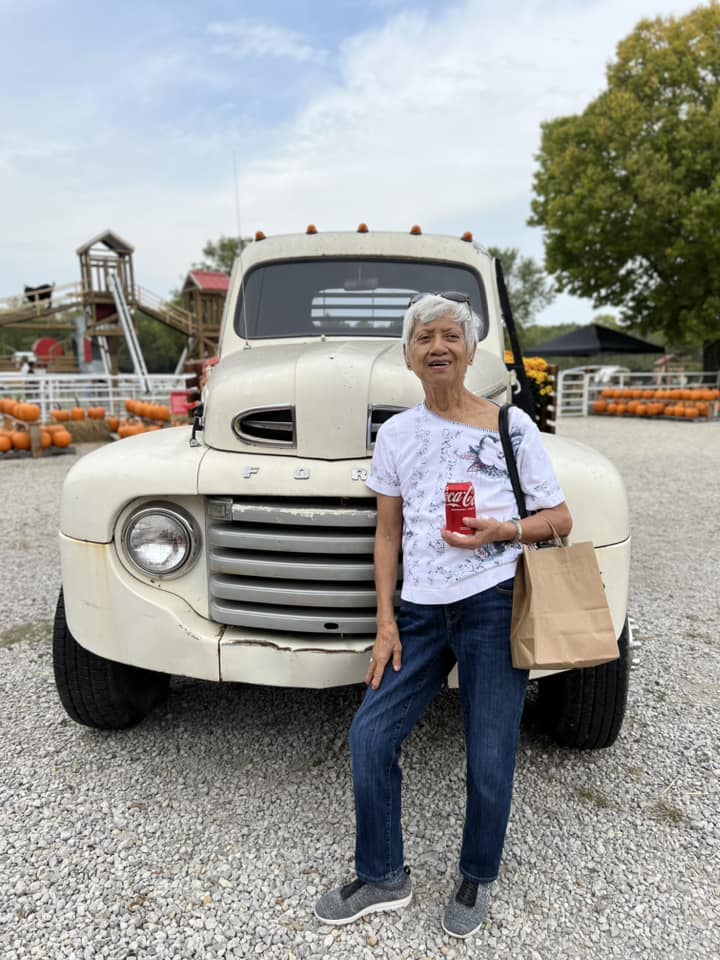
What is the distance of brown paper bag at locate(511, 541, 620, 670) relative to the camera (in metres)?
1.89

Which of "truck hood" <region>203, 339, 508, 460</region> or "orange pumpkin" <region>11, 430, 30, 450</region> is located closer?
"truck hood" <region>203, 339, 508, 460</region>

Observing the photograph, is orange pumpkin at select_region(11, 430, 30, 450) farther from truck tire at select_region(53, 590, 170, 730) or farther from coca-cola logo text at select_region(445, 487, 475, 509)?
coca-cola logo text at select_region(445, 487, 475, 509)

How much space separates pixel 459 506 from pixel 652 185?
2151 centimetres

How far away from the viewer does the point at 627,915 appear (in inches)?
79.2

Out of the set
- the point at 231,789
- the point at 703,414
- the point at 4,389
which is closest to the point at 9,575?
the point at 231,789

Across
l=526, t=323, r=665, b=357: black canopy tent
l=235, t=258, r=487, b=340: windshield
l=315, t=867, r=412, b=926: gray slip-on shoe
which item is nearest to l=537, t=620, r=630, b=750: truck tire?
l=315, t=867, r=412, b=926: gray slip-on shoe

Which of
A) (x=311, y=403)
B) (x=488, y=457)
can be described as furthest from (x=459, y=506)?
(x=311, y=403)

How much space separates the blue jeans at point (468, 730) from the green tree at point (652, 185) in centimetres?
2081

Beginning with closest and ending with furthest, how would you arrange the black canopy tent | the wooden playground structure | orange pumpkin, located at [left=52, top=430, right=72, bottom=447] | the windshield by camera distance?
the windshield → orange pumpkin, located at [left=52, top=430, right=72, bottom=447] → the black canopy tent → the wooden playground structure

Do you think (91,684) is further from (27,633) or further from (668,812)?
(668,812)

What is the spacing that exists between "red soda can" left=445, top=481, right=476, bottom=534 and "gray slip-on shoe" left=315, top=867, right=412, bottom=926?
3.54ft

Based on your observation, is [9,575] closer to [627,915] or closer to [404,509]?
[404,509]

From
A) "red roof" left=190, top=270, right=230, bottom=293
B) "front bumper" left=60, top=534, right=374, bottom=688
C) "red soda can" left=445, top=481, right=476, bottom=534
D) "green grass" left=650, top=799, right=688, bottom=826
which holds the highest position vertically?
"red roof" left=190, top=270, right=230, bottom=293

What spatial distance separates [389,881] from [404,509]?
1.10 meters
